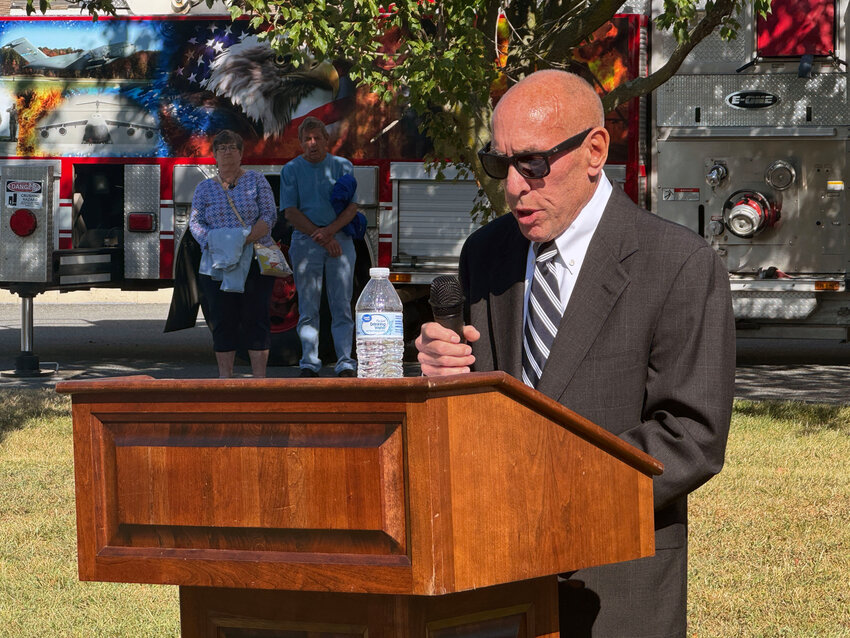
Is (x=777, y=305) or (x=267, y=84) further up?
(x=267, y=84)

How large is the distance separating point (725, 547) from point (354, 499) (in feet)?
13.9

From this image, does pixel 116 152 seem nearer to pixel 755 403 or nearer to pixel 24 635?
pixel 755 403

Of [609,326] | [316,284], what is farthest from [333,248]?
[609,326]

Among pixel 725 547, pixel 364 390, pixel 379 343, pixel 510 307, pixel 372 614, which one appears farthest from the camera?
pixel 725 547

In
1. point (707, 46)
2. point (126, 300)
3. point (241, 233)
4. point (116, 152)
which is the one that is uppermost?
point (707, 46)

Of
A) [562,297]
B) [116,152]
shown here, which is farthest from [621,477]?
[116,152]

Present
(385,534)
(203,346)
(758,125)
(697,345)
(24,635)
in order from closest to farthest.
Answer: (385,534)
(697,345)
(24,635)
(758,125)
(203,346)

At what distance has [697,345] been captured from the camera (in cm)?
233

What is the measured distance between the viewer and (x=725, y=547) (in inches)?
A: 225

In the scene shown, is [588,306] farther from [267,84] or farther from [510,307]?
[267,84]

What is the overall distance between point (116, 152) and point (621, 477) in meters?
10.3

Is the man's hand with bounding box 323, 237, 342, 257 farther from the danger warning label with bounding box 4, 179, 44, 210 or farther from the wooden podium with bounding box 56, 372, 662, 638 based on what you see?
the wooden podium with bounding box 56, 372, 662, 638

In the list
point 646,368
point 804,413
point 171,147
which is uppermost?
point 171,147

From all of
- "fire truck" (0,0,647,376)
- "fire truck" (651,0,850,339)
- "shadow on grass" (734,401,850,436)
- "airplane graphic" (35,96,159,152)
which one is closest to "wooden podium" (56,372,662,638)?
"shadow on grass" (734,401,850,436)
